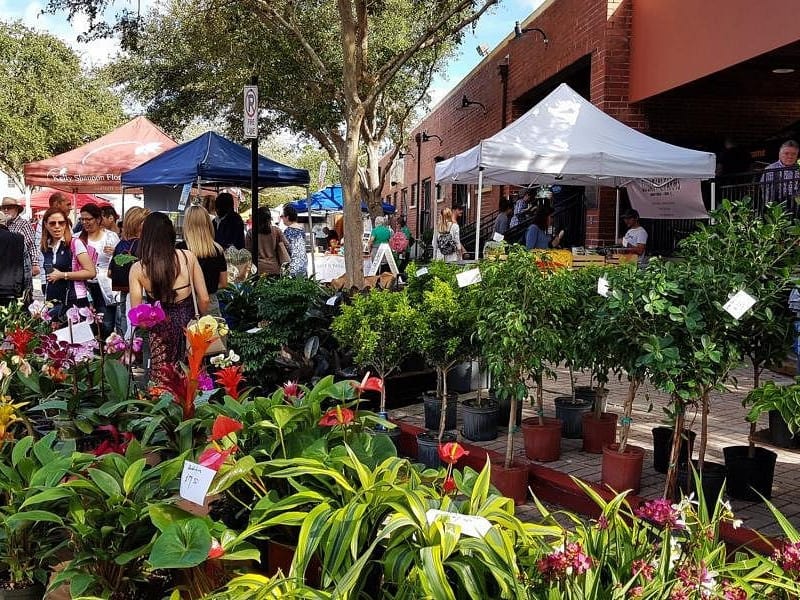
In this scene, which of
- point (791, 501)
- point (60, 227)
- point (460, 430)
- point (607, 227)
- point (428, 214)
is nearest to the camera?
point (791, 501)

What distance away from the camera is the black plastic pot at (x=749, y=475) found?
4453 millimetres

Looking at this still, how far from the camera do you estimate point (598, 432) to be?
5.42 metres

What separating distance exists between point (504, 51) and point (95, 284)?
1311 centimetres

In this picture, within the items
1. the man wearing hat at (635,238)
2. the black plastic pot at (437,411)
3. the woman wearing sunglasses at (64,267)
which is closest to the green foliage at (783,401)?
the black plastic pot at (437,411)

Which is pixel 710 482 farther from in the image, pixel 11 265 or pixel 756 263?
pixel 11 265

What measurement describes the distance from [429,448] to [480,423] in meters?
0.74

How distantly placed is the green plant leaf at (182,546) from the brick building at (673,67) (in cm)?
868

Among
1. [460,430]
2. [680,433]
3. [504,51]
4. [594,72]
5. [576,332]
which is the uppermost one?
[504,51]

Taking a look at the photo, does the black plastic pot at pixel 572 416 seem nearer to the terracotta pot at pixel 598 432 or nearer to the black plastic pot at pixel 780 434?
the terracotta pot at pixel 598 432

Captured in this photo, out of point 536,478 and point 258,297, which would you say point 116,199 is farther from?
point 536,478

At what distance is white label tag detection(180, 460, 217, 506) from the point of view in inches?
87.4

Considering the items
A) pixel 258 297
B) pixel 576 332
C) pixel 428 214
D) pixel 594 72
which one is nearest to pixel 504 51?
pixel 594 72

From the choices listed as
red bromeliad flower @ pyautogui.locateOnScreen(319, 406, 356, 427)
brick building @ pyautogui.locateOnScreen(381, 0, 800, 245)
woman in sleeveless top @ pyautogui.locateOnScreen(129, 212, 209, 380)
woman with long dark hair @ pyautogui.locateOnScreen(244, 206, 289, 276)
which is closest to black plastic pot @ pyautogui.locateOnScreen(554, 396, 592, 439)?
woman in sleeveless top @ pyautogui.locateOnScreen(129, 212, 209, 380)

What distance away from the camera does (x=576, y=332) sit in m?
4.66
